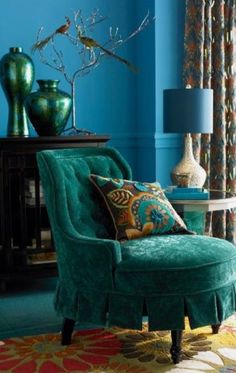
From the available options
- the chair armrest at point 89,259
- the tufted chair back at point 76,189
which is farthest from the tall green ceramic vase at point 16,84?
the chair armrest at point 89,259

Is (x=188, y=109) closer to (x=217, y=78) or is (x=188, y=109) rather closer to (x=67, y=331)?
(x=217, y=78)

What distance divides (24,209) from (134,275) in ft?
4.31

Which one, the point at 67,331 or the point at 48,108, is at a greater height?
the point at 48,108

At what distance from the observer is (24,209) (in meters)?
3.59

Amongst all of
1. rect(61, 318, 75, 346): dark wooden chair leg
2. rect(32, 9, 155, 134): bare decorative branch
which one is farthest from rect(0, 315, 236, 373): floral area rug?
rect(32, 9, 155, 134): bare decorative branch

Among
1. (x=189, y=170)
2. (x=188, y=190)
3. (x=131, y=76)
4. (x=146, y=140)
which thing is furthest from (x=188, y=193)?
(x=131, y=76)

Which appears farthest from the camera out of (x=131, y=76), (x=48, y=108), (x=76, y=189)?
(x=131, y=76)

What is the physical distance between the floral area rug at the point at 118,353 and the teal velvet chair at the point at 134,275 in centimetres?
9

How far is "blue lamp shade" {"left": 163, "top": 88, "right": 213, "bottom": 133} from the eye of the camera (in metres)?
3.42

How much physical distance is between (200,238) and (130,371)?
72cm

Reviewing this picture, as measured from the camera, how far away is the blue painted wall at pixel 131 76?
413 cm

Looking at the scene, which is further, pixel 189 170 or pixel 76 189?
pixel 189 170

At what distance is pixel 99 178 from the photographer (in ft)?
9.74

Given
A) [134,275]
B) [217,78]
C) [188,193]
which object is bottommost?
[134,275]
